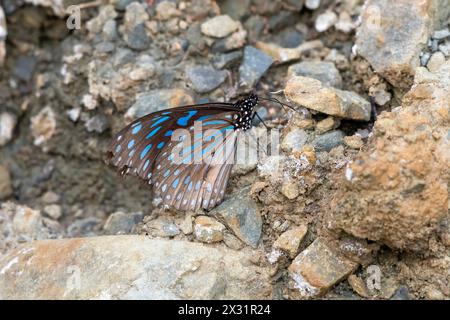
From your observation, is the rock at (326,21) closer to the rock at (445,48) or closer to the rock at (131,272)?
the rock at (445,48)

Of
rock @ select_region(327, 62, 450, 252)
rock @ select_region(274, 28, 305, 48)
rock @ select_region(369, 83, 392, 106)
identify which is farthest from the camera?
rock @ select_region(274, 28, 305, 48)

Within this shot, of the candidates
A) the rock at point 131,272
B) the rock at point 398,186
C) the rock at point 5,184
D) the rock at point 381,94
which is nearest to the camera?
the rock at point 398,186

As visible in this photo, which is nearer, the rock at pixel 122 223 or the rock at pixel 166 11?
the rock at pixel 122 223

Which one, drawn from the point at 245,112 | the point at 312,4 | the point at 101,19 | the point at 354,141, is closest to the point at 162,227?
the point at 245,112

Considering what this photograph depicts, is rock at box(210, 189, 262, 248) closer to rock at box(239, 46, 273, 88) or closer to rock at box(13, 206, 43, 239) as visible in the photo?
rock at box(239, 46, 273, 88)

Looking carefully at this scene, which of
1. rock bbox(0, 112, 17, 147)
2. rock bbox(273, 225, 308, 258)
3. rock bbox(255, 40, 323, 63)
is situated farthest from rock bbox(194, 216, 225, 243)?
rock bbox(0, 112, 17, 147)

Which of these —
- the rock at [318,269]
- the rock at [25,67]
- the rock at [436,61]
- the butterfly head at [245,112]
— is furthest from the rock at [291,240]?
the rock at [25,67]
